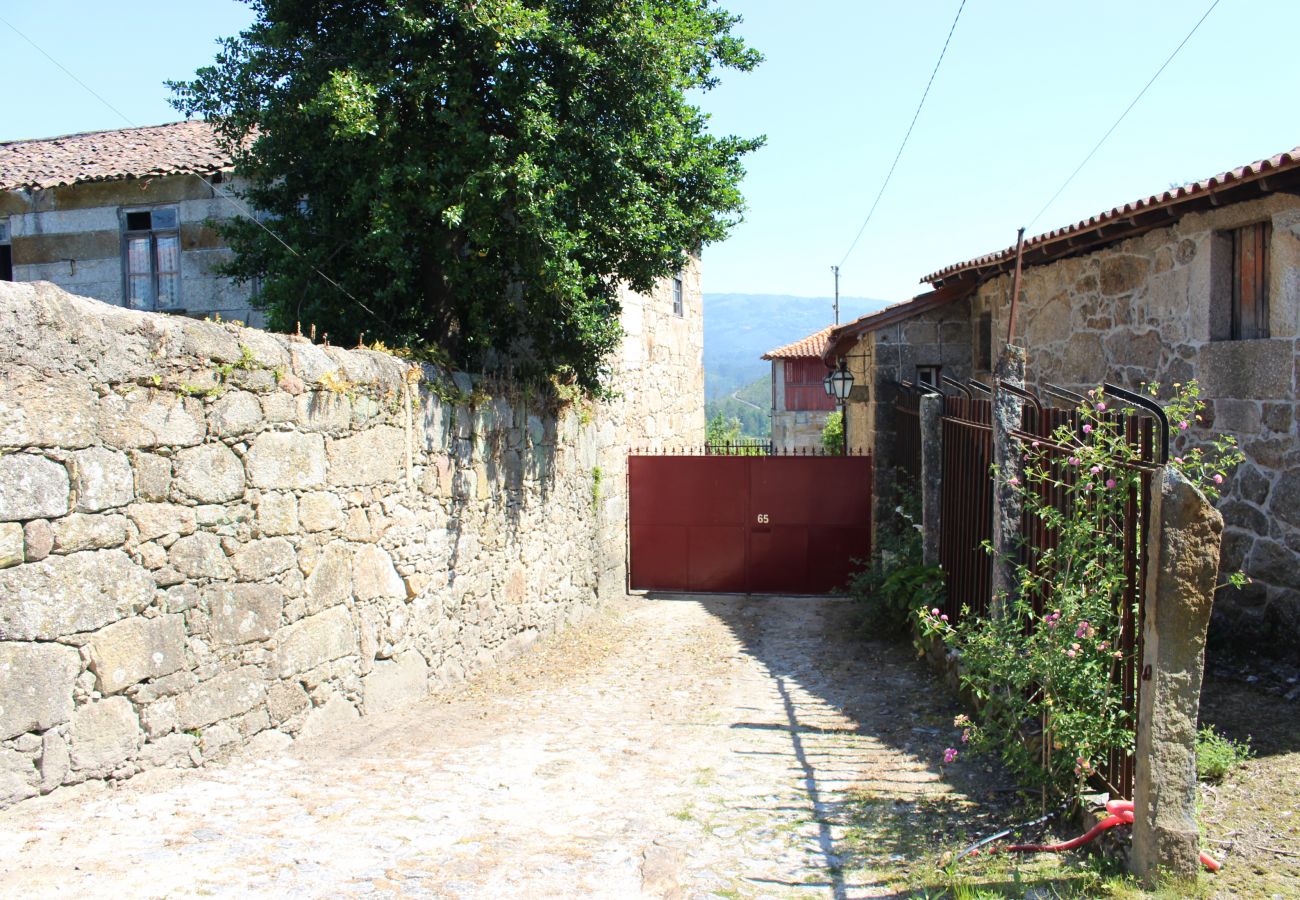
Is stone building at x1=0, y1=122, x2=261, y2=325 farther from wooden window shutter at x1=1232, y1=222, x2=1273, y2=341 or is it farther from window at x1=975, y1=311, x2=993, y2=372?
wooden window shutter at x1=1232, y1=222, x2=1273, y2=341

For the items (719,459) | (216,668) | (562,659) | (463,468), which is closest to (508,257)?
(463,468)

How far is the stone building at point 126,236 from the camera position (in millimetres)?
11703

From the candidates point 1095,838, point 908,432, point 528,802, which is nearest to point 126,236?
point 908,432

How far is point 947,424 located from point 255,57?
6.40 metres

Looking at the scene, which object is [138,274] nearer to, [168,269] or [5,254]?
[168,269]

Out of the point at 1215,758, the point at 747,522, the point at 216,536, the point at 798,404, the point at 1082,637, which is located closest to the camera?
the point at 1082,637

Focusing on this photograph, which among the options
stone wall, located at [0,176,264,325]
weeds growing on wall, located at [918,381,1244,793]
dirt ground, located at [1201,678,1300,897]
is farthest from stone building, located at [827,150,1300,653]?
stone wall, located at [0,176,264,325]

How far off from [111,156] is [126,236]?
3.72 ft

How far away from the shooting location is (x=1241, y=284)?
6945mm

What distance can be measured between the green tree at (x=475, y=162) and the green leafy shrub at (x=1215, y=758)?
5.32 m

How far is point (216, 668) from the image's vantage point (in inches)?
193

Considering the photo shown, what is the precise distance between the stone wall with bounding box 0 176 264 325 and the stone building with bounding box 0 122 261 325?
1 centimetres

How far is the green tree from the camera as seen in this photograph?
766 cm

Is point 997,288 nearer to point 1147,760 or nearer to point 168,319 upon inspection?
point 1147,760
